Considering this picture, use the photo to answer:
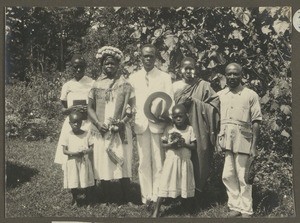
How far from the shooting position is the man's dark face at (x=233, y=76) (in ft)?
11.3

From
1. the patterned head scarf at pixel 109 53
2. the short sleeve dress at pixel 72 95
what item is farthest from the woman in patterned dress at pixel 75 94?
the patterned head scarf at pixel 109 53

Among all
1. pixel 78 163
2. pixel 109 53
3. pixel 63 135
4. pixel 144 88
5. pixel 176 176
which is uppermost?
pixel 109 53

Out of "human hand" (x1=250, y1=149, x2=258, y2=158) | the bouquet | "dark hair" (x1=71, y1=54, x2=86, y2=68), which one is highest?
"dark hair" (x1=71, y1=54, x2=86, y2=68)

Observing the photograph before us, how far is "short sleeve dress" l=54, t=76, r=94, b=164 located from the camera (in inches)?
139

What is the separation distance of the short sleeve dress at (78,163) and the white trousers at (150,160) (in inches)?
15.7

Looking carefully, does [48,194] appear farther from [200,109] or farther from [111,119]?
[200,109]

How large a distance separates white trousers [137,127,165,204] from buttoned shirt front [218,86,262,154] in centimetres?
49

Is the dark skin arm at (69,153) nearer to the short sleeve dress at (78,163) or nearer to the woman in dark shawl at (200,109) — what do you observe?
the short sleeve dress at (78,163)

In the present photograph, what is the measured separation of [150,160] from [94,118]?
0.55m

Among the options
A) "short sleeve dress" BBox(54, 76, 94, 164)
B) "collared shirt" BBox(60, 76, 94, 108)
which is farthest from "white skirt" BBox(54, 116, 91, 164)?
"collared shirt" BBox(60, 76, 94, 108)

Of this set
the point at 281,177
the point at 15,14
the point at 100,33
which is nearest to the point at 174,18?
the point at 100,33

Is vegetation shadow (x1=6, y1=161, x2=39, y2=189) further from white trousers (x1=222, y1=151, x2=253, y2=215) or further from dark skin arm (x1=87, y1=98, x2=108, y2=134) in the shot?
white trousers (x1=222, y1=151, x2=253, y2=215)

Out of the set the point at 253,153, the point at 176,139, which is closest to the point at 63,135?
the point at 176,139

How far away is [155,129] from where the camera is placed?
3471 millimetres
